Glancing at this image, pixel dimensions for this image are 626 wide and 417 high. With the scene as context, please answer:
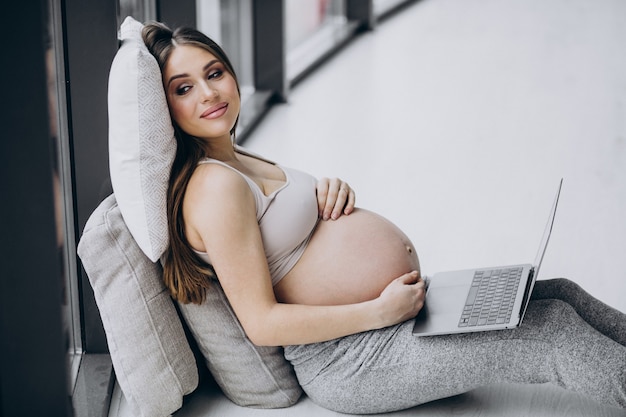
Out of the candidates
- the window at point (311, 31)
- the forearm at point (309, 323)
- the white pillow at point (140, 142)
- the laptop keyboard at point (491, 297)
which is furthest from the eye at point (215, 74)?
the window at point (311, 31)

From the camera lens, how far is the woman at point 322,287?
1903 millimetres

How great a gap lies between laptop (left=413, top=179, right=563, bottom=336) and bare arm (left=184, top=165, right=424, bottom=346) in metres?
0.08

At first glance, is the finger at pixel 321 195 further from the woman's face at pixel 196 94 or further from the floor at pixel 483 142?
the floor at pixel 483 142

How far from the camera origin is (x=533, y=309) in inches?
80.0

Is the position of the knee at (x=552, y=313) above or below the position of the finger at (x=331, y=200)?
below

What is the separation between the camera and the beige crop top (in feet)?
6.54

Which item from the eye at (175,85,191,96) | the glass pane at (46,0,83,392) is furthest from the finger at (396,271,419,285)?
the glass pane at (46,0,83,392)

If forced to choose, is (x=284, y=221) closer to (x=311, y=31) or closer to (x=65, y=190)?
(x=65, y=190)

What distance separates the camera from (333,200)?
2.12 meters

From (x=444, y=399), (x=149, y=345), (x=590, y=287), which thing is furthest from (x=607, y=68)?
(x=149, y=345)

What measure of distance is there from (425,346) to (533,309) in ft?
0.82

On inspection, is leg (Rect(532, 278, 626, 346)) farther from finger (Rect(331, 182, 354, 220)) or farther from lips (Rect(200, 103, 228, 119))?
lips (Rect(200, 103, 228, 119))

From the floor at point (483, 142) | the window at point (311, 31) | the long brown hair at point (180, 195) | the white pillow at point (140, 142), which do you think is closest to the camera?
the white pillow at point (140, 142)

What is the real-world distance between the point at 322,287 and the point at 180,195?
1.20 ft
